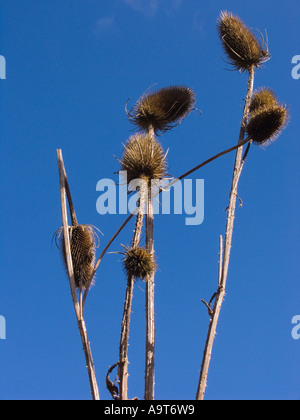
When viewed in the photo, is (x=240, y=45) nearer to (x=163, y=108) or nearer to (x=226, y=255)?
(x=163, y=108)

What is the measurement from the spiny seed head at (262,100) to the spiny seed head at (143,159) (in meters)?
2.32

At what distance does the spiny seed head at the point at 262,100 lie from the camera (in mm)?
11086

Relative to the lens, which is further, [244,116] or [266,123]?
[244,116]

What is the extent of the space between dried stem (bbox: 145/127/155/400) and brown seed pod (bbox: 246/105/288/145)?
2.23m

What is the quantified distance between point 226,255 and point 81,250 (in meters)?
2.40

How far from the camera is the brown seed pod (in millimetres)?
10445

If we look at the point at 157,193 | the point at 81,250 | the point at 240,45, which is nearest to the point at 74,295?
the point at 81,250

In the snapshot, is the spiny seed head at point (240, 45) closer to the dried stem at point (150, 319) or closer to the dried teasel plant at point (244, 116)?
the dried teasel plant at point (244, 116)

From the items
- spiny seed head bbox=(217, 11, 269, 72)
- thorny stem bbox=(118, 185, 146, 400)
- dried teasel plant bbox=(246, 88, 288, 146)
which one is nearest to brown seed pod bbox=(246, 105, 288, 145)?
dried teasel plant bbox=(246, 88, 288, 146)

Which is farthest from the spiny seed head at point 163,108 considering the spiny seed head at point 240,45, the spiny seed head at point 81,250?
the spiny seed head at point 81,250

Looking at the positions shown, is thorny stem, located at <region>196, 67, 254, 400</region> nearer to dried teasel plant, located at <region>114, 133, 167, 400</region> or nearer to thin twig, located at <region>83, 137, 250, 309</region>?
thin twig, located at <region>83, 137, 250, 309</region>

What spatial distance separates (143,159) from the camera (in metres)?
9.48
